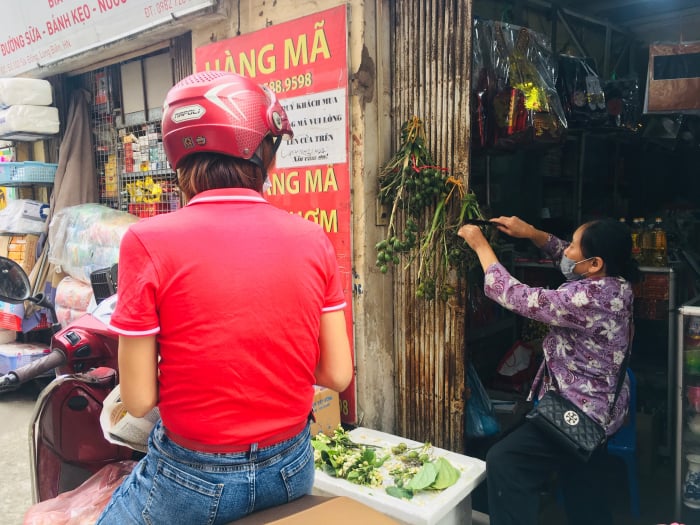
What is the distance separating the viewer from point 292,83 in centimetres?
354

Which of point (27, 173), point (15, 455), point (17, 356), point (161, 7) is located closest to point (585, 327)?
point (161, 7)

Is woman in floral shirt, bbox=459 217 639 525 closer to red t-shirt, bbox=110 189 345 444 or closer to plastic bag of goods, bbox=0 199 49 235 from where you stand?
red t-shirt, bbox=110 189 345 444

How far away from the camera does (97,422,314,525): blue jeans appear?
1.42m

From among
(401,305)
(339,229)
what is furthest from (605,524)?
(339,229)

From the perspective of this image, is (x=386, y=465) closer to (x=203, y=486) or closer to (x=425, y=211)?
(x=425, y=211)

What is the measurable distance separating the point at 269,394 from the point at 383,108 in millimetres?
2246

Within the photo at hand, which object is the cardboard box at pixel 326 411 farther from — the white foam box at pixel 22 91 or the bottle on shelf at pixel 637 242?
Answer: the white foam box at pixel 22 91

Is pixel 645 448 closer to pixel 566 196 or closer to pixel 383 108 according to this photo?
pixel 383 108

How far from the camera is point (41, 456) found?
2.46m

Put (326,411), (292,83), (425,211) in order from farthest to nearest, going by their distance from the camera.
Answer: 1. (292,83)
2. (326,411)
3. (425,211)

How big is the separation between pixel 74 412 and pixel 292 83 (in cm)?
223

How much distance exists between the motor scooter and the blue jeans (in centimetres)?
104

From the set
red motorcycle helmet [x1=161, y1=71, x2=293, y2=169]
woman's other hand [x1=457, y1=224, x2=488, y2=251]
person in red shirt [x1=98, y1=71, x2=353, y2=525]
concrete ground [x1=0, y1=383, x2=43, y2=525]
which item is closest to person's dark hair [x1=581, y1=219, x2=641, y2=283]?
woman's other hand [x1=457, y1=224, x2=488, y2=251]

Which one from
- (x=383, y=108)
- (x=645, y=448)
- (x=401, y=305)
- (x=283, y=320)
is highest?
(x=383, y=108)
